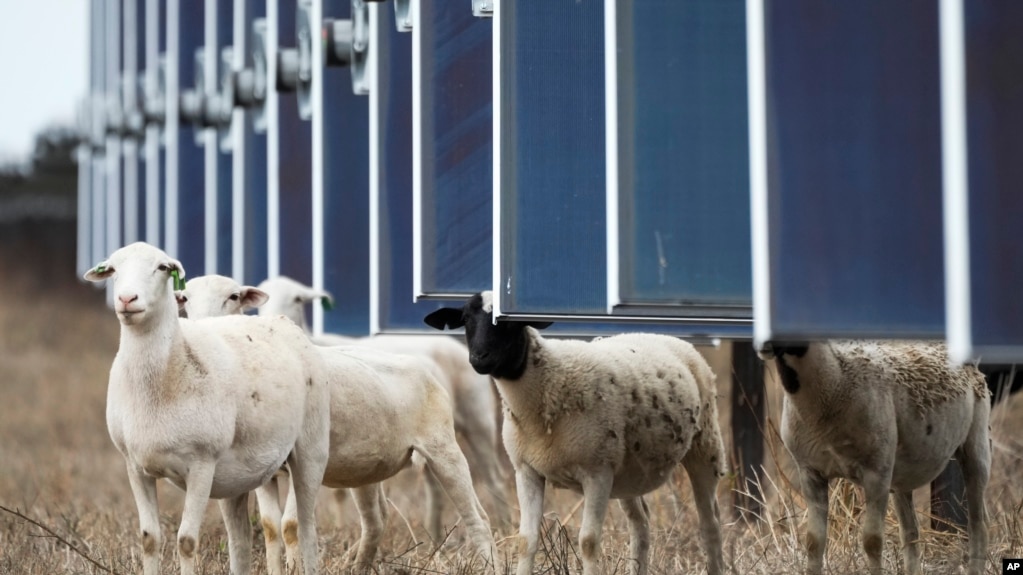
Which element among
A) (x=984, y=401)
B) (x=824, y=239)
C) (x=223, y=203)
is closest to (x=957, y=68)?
(x=824, y=239)

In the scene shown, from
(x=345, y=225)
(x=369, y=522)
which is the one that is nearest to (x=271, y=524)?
(x=369, y=522)

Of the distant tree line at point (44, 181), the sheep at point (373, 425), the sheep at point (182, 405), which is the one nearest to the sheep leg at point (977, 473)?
the sheep at point (373, 425)

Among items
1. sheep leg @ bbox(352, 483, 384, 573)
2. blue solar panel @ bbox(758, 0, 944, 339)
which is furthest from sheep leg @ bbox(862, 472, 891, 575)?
sheep leg @ bbox(352, 483, 384, 573)

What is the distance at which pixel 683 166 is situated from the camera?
7227mm

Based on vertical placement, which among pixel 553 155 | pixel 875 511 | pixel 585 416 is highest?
pixel 553 155

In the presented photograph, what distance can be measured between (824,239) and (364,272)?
646 cm

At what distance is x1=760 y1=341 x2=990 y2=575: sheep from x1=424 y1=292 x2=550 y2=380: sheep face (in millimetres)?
1252

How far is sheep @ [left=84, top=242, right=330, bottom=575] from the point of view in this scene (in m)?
7.02

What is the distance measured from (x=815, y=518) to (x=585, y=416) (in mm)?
1166

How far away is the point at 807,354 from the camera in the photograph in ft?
24.6

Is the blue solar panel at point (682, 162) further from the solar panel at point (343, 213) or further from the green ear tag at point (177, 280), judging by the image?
the solar panel at point (343, 213)

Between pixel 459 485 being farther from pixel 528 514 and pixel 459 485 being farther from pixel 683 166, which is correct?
pixel 683 166

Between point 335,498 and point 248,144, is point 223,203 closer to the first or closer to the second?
point 248,144

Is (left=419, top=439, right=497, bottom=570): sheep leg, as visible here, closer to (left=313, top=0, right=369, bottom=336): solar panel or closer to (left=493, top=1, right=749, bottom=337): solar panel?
(left=493, top=1, right=749, bottom=337): solar panel
